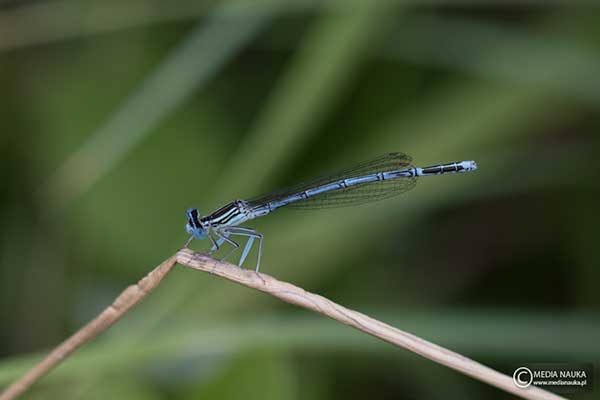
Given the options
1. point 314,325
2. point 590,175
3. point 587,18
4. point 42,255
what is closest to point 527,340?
point 314,325

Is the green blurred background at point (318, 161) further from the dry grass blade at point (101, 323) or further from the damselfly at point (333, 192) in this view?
the dry grass blade at point (101, 323)

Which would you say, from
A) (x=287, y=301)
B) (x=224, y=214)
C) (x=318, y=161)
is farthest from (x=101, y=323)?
(x=318, y=161)

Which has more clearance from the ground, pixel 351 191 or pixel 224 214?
pixel 351 191

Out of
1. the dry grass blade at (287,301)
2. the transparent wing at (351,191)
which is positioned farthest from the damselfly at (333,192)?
the dry grass blade at (287,301)

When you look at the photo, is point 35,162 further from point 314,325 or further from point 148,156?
point 314,325

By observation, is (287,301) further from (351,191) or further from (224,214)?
(351,191)

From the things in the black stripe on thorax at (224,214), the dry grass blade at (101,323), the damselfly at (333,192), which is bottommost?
the dry grass blade at (101,323)

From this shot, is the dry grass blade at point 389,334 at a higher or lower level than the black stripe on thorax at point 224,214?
lower
